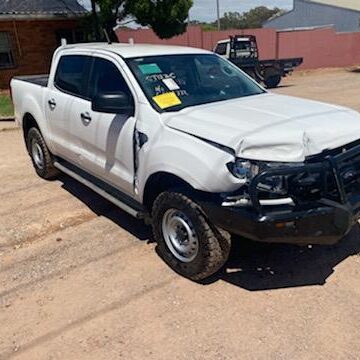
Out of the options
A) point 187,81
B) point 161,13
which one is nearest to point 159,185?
point 187,81

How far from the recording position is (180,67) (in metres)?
4.31

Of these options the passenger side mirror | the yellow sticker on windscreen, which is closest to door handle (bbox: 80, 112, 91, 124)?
the passenger side mirror

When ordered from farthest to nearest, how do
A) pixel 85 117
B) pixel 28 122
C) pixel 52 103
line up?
pixel 28 122 → pixel 52 103 → pixel 85 117

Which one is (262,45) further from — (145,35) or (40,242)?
(40,242)

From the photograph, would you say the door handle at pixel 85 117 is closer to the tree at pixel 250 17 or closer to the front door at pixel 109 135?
the front door at pixel 109 135

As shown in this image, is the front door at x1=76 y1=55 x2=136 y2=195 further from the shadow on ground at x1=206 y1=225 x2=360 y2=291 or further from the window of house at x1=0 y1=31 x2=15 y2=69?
the window of house at x1=0 y1=31 x2=15 y2=69

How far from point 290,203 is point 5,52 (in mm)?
16486

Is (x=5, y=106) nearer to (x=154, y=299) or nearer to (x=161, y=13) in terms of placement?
(x=161, y=13)

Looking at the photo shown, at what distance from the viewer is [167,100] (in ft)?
12.6

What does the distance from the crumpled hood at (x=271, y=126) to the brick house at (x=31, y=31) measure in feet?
49.0

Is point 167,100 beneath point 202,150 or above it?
above

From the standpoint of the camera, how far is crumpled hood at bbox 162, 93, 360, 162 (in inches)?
120

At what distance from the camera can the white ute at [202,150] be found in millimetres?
3061

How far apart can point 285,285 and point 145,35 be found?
22.0 m
